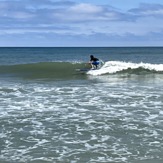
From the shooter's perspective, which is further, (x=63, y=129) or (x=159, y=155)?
(x=63, y=129)

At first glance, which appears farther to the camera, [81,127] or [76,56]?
[76,56]

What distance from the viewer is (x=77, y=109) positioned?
1470 centimetres

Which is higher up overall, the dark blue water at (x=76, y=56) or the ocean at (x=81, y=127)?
the dark blue water at (x=76, y=56)

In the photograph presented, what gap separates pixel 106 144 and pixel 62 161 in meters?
1.65

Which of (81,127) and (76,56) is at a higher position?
(76,56)

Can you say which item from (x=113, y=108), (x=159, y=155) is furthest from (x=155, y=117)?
(x=159, y=155)

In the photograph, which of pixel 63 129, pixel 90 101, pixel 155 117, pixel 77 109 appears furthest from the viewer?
pixel 90 101

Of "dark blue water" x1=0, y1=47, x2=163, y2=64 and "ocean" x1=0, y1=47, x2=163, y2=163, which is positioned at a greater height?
"dark blue water" x1=0, y1=47, x2=163, y2=64

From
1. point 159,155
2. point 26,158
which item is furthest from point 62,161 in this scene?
Answer: point 159,155

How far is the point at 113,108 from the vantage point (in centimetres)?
1488

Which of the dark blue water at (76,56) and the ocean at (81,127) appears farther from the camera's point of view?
the dark blue water at (76,56)

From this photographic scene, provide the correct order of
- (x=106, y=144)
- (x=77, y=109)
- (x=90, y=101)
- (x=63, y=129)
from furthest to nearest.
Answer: (x=90, y=101) < (x=77, y=109) < (x=63, y=129) < (x=106, y=144)

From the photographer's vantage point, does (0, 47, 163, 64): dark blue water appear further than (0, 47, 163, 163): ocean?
Yes

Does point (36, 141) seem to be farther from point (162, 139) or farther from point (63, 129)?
point (162, 139)
